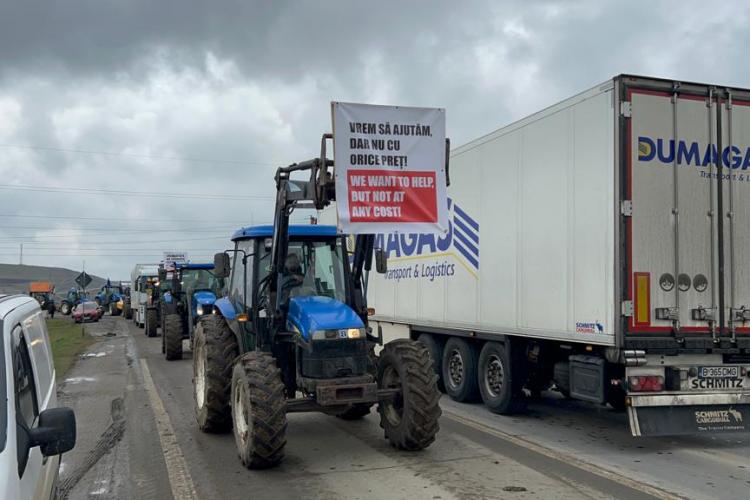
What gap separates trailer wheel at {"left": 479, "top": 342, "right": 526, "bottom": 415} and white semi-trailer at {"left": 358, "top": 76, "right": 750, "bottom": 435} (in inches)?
26.1

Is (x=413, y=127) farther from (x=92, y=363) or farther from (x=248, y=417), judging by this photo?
(x=92, y=363)

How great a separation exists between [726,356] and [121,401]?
8.57m

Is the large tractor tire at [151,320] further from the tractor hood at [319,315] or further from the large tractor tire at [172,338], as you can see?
the tractor hood at [319,315]

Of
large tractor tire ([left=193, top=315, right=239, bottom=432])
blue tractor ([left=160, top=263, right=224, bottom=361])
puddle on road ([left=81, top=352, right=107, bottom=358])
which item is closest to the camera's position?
large tractor tire ([left=193, top=315, right=239, bottom=432])

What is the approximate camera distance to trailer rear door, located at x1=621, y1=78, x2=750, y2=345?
23.6 feet

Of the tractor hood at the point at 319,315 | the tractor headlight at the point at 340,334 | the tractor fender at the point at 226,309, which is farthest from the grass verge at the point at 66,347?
the tractor headlight at the point at 340,334

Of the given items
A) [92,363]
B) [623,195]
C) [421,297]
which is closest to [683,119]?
[623,195]

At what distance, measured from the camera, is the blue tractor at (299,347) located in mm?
6586

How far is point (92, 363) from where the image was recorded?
16953 millimetres

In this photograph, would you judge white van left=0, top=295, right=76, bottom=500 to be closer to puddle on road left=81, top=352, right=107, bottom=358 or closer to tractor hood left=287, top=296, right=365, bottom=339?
tractor hood left=287, top=296, right=365, bottom=339

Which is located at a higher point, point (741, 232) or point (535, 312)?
point (741, 232)

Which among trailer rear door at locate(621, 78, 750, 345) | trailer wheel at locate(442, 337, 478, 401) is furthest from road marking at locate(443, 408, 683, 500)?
trailer rear door at locate(621, 78, 750, 345)

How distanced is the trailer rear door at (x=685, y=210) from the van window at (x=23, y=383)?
5.58m

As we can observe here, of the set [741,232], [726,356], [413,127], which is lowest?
[726,356]
